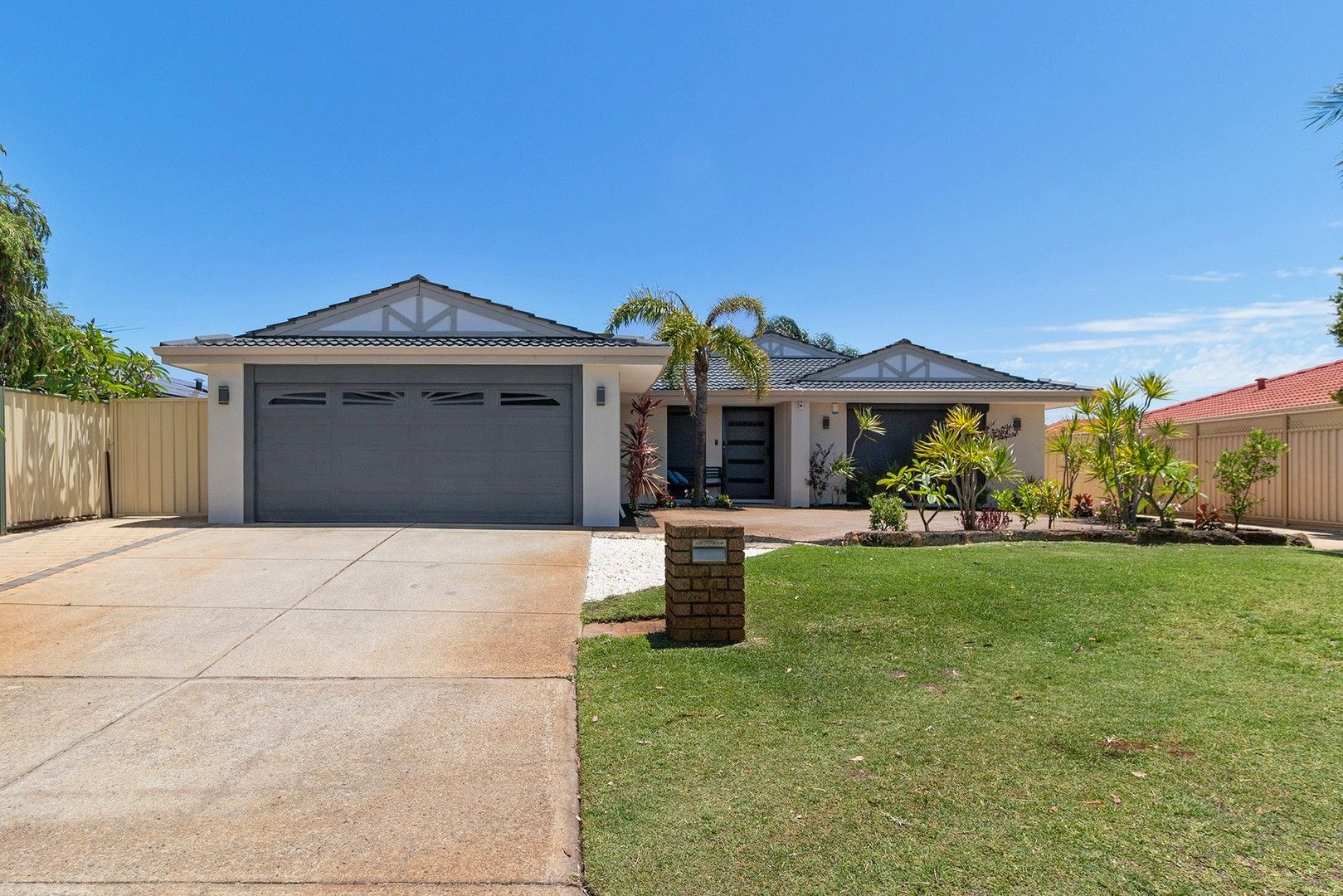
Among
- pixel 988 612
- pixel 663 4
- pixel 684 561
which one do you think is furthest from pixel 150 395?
pixel 988 612

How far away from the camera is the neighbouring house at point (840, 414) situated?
699 inches

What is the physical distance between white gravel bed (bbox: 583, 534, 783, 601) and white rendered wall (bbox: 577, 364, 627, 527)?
1003 millimetres

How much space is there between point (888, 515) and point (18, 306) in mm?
14408

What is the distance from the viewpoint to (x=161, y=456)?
42.8 feet

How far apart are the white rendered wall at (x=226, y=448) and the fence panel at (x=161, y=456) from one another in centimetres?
165

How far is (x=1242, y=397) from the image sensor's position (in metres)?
17.6

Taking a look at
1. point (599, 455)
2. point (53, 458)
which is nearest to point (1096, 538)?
point (599, 455)

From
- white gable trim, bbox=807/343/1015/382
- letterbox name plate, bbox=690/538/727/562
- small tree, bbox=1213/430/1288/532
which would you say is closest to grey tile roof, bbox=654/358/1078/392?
white gable trim, bbox=807/343/1015/382

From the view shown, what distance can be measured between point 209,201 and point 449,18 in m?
8.14

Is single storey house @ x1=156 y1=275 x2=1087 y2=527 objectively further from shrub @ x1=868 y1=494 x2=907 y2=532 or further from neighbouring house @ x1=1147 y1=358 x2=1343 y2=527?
neighbouring house @ x1=1147 y1=358 x2=1343 y2=527

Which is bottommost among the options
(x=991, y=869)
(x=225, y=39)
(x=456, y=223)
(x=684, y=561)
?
(x=991, y=869)

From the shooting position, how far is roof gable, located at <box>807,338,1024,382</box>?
18562 millimetres

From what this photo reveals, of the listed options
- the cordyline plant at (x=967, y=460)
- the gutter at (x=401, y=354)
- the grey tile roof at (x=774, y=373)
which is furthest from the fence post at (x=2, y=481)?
the cordyline plant at (x=967, y=460)

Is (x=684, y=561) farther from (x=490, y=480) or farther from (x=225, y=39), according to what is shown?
(x=225, y=39)
